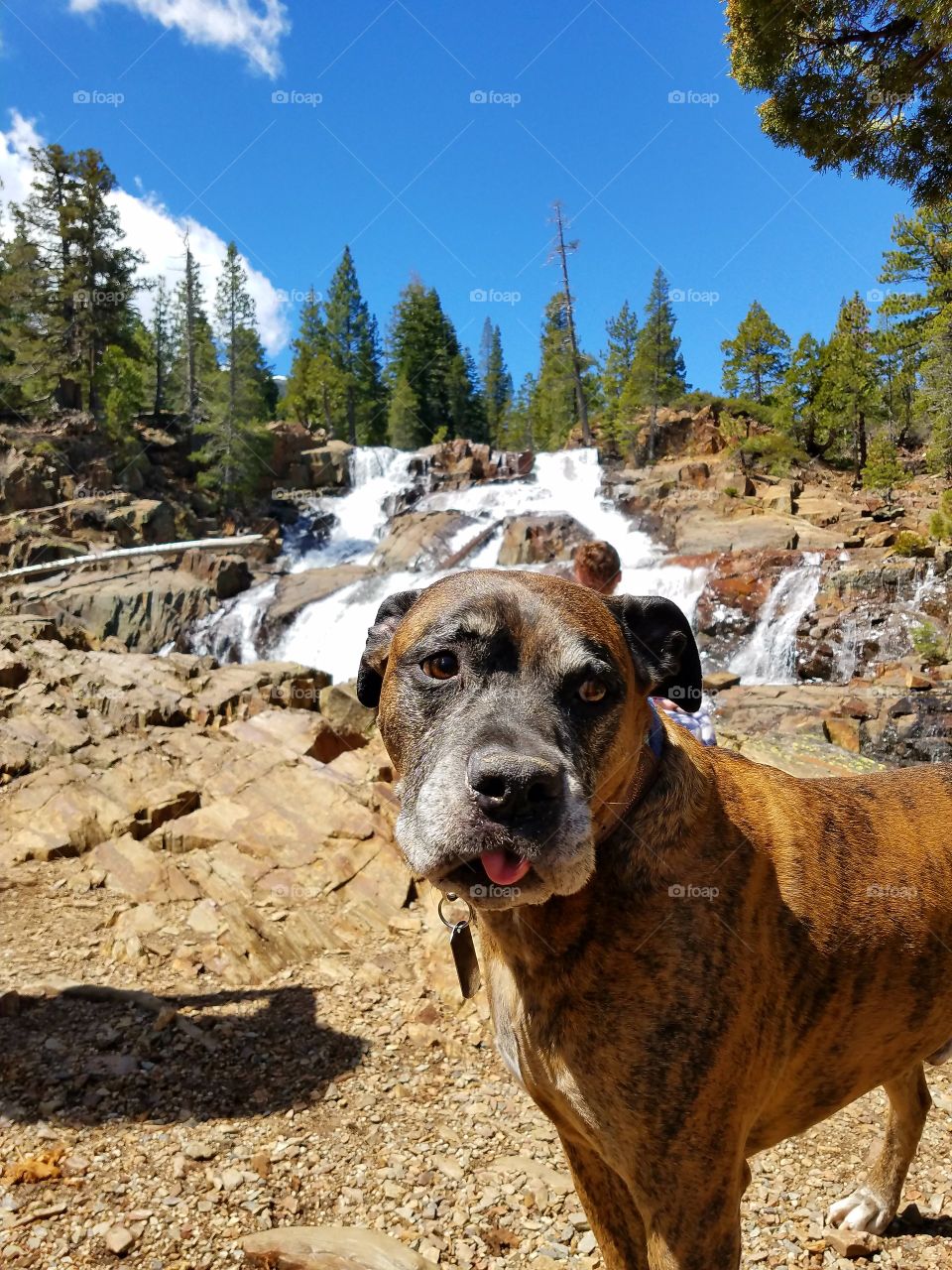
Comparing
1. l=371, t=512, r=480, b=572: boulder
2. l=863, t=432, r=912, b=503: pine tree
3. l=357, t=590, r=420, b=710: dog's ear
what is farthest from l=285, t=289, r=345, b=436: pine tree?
l=357, t=590, r=420, b=710: dog's ear

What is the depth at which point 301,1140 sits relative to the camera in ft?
11.8

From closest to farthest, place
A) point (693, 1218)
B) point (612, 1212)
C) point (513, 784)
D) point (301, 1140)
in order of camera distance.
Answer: point (513, 784)
point (693, 1218)
point (612, 1212)
point (301, 1140)

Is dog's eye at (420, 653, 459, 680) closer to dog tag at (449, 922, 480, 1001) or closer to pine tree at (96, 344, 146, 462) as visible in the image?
dog tag at (449, 922, 480, 1001)

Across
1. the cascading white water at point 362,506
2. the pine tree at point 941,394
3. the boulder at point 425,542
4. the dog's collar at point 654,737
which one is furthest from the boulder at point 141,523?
the dog's collar at point 654,737

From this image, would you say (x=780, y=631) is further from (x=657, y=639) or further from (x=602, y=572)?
(x=657, y=639)

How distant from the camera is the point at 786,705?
12156 millimetres

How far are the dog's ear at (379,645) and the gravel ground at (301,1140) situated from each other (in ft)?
7.20

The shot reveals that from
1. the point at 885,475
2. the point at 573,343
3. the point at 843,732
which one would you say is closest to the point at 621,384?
the point at 573,343

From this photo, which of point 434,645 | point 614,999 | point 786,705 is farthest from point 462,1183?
point 786,705

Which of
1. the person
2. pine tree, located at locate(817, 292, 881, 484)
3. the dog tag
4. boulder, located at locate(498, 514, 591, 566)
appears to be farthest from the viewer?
pine tree, located at locate(817, 292, 881, 484)

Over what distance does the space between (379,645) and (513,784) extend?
1.02 meters

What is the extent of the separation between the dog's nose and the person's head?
2540 mm

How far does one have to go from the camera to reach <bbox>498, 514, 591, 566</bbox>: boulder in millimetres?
22438

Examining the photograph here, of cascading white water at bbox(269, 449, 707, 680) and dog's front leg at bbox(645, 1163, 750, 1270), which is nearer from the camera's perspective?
dog's front leg at bbox(645, 1163, 750, 1270)
